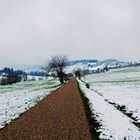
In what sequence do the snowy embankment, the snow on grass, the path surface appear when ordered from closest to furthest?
1. the snowy embankment
2. the path surface
3. the snow on grass

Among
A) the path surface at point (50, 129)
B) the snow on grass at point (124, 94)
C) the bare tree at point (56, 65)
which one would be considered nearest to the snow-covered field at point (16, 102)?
the path surface at point (50, 129)

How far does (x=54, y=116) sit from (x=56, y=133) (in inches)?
215

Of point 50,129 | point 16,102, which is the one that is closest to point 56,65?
point 16,102

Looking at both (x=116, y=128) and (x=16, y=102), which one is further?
(x=16, y=102)

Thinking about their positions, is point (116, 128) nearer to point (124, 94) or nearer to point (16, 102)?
point (124, 94)

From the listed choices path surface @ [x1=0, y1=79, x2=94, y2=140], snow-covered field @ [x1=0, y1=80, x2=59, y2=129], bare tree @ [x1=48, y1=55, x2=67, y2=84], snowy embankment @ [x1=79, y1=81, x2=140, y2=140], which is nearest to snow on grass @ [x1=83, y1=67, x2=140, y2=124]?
snowy embankment @ [x1=79, y1=81, x2=140, y2=140]

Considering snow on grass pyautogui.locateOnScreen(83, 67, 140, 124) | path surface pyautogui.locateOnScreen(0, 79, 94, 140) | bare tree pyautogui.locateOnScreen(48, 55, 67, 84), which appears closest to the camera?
path surface pyautogui.locateOnScreen(0, 79, 94, 140)

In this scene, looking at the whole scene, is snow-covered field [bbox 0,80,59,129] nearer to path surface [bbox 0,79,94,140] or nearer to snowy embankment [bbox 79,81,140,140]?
path surface [bbox 0,79,94,140]

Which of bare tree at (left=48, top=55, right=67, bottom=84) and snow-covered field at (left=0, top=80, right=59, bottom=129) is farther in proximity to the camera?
bare tree at (left=48, top=55, right=67, bottom=84)

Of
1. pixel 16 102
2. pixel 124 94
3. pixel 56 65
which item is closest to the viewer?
pixel 16 102

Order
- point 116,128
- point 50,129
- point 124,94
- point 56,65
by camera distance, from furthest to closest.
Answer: point 56,65
point 124,94
point 50,129
point 116,128

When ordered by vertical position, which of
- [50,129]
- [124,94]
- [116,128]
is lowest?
[124,94]

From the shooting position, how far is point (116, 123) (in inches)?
615

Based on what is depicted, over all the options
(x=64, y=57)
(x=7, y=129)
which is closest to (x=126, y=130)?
(x=7, y=129)
